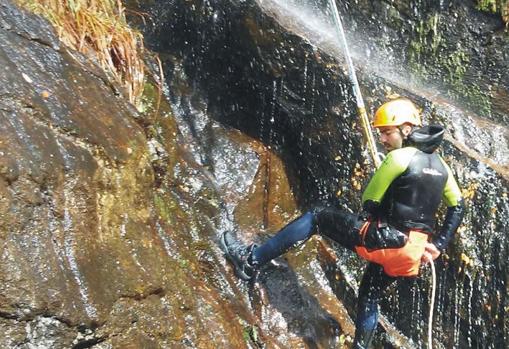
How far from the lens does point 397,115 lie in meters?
4.86

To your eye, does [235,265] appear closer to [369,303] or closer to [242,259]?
[242,259]

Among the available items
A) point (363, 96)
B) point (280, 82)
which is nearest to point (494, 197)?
point (363, 96)

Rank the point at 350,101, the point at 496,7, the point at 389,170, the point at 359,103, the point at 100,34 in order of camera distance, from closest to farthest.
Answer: the point at 389,170, the point at 359,103, the point at 100,34, the point at 350,101, the point at 496,7

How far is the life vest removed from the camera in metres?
4.91

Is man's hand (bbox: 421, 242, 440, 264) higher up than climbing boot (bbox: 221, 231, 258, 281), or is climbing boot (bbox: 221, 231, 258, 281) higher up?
man's hand (bbox: 421, 242, 440, 264)

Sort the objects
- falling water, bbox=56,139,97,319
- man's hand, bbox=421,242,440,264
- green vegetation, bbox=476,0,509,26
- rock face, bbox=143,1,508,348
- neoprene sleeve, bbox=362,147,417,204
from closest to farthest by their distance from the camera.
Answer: falling water, bbox=56,139,97,319 < neoprene sleeve, bbox=362,147,417,204 < man's hand, bbox=421,242,440,264 < rock face, bbox=143,1,508,348 < green vegetation, bbox=476,0,509,26

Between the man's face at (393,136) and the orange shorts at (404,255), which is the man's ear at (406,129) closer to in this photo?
the man's face at (393,136)

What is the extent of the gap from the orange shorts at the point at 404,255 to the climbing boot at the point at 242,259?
3.80 feet

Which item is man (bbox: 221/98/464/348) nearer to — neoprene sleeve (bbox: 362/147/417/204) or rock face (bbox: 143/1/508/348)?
neoprene sleeve (bbox: 362/147/417/204)

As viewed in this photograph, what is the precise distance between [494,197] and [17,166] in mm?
4123

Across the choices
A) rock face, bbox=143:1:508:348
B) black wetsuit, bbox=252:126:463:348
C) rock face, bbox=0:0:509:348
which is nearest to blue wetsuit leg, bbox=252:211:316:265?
black wetsuit, bbox=252:126:463:348

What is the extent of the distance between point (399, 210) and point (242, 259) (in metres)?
1.65

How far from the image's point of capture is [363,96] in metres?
6.66

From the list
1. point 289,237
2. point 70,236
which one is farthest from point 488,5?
point 70,236
